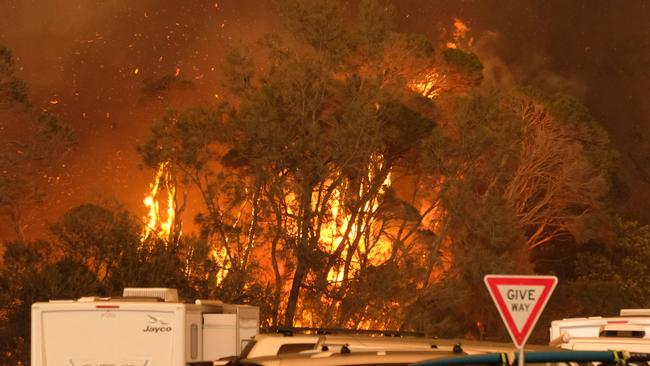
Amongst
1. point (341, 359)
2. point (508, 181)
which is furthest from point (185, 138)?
point (341, 359)

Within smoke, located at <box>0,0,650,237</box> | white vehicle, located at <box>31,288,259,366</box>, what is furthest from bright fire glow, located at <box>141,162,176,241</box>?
white vehicle, located at <box>31,288,259,366</box>

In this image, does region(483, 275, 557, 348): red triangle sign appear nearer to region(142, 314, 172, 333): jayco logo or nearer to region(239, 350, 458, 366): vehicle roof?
region(239, 350, 458, 366): vehicle roof

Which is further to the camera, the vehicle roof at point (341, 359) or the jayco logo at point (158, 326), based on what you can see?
the jayco logo at point (158, 326)

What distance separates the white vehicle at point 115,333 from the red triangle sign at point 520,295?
6964 millimetres

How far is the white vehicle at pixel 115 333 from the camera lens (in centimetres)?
1598

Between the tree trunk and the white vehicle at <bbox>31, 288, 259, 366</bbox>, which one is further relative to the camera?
the tree trunk

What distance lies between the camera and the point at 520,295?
9680 millimetres

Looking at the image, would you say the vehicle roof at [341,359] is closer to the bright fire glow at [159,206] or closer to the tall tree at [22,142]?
the tall tree at [22,142]

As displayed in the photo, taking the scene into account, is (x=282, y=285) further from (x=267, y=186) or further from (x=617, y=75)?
(x=617, y=75)

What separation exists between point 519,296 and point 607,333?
23.7ft

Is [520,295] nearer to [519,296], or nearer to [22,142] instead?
[519,296]

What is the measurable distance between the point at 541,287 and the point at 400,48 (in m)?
35.6

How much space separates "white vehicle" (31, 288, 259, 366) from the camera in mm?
15984

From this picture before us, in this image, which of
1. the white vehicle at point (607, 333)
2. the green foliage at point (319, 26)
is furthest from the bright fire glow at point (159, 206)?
the white vehicle at point (607, 333)
